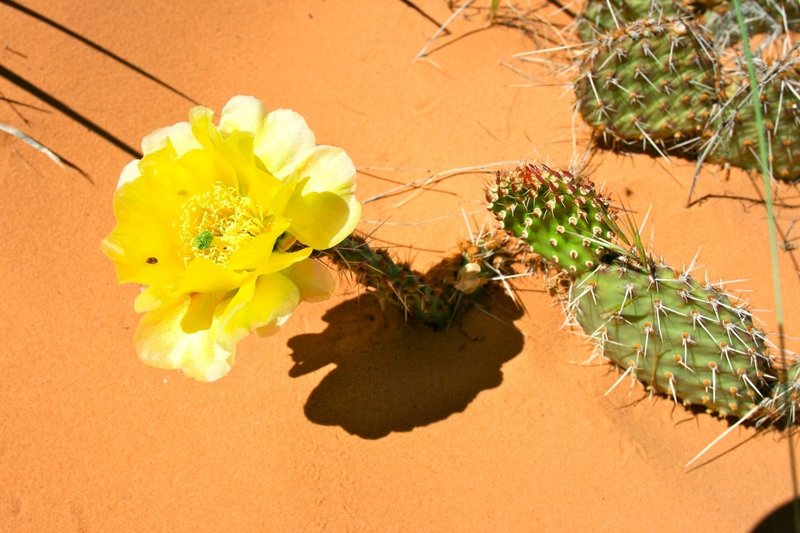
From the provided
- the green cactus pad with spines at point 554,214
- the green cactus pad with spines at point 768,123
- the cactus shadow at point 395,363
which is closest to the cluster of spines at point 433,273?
the cactus shadow at point 395,363

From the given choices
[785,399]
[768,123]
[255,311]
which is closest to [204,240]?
[255,311]

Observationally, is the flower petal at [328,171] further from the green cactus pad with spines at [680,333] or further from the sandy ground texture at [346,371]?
the green cactus pad with spines at [680,333]

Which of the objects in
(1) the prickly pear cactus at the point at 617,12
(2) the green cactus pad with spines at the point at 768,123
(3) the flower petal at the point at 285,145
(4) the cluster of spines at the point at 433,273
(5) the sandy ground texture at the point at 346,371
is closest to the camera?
(3) the flower petal at the point at 285,145

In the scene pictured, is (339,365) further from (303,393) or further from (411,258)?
(411,258)

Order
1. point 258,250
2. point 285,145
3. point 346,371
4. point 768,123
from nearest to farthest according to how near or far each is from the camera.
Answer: point 258,250
point 285,145
point 346,371
point 768,123

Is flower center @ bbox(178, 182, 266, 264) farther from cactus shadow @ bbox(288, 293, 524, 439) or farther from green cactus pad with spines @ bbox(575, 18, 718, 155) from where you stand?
green cactus pad with spines @ bbox(575, 18, 718, 155)

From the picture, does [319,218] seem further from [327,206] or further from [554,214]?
[554,214]

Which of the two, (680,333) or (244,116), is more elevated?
(244,116)
